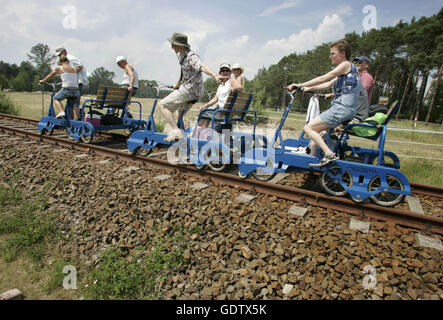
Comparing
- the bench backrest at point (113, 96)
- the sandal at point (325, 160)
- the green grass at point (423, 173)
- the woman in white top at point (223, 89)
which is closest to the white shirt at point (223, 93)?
the woman in white top at point (223, 89)

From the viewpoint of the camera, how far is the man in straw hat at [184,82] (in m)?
5.03

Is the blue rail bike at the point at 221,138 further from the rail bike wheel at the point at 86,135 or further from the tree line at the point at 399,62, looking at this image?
the tree line at the point at 399,62

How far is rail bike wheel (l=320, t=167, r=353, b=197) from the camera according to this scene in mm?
4250

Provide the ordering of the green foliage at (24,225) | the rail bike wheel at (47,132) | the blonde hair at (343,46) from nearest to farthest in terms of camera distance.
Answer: the green foliage at (24,225) < the blonde hair at (343,46) < the rail bike wheel at (47,132)

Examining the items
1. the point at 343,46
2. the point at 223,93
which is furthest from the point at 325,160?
the point at 223,93

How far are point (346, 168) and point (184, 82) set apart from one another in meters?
3.25

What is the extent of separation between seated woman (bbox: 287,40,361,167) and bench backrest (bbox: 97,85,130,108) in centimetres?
521

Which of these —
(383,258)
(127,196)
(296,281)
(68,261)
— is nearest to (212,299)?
(296,281)

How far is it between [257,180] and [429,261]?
8.31 ft

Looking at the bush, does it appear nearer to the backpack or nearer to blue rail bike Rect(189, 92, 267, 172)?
blue rail bike Rect(189, 92, 267, 172)

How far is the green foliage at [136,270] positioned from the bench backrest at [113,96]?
5382mm

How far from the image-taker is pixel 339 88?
3980 millimetres

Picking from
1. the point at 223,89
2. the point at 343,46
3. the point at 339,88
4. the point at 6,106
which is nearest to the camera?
the point at 343,46

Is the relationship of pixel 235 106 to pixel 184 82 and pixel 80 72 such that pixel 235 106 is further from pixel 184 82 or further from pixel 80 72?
pixel 80 72
